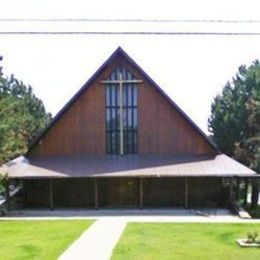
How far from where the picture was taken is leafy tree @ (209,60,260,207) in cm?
4766

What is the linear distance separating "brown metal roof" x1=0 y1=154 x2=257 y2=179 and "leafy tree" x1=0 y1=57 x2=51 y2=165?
11.6 feet

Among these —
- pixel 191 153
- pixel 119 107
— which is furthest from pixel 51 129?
pixel 191 153

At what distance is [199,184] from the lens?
34.1 m

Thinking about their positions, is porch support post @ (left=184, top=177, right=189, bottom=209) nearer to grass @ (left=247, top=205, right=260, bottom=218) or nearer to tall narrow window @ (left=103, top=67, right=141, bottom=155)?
tall narrow window @ (left=103, top=67, right=141, bottom=155)

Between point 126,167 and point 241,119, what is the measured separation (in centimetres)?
2068

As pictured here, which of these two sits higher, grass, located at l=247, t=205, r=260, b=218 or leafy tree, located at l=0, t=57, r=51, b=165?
leafy tree, located at l=0, t=57, r=51, b=165

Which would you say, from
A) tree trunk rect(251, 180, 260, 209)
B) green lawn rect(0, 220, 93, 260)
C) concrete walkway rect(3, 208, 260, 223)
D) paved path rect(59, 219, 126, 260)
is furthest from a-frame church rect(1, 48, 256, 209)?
tree trunk rect(251, 180, 260, 209)

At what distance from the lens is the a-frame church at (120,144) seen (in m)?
34.2

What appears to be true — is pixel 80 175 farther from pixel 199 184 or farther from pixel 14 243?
pixel 14 243

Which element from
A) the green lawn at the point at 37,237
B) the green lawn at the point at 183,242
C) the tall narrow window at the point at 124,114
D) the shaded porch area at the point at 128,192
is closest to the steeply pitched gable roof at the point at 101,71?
the tall narrow window at the point at 124,114

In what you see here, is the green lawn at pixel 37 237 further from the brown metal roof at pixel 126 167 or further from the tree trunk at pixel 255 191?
Answer: the tree trunk at pixel 255 191

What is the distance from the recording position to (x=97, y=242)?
20078 mm

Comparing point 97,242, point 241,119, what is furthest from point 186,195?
point 241,119

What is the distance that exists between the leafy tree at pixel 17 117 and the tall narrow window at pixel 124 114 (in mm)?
6622
